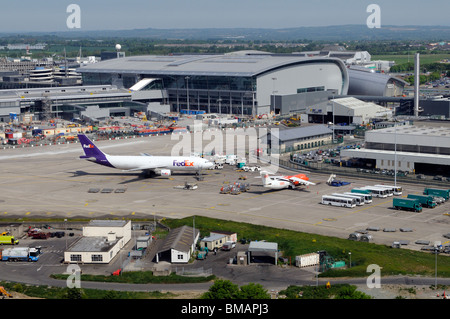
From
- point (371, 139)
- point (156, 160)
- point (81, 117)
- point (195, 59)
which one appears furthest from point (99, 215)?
point (195, 59)

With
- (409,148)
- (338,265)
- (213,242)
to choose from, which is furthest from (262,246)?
(409,148)

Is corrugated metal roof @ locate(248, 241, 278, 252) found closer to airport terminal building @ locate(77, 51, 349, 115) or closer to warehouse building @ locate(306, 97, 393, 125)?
warehouse building @ locate(306, 97, 393, 125)

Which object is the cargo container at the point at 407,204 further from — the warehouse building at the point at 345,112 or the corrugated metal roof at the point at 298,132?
the warehouse building at the point at 345,112

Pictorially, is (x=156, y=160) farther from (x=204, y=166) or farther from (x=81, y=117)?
(x=81, y=117)

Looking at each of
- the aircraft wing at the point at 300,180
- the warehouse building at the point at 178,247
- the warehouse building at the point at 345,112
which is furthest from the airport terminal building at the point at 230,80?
the warehouse building at the point at 178,247

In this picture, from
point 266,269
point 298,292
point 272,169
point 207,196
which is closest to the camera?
point 298,292

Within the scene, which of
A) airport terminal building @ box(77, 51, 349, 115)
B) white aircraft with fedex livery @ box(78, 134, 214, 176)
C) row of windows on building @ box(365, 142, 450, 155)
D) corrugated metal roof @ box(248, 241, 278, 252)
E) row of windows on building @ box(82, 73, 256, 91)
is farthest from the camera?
airport terminal building @ box(77, 51, 349, 115)

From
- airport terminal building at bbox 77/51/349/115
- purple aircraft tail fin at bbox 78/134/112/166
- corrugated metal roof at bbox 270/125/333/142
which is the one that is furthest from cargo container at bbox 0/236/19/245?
airport terminal building at bbox 77/51/349/115
